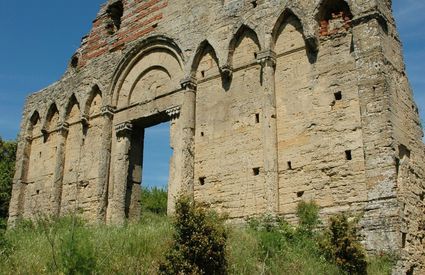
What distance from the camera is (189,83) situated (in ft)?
43.3

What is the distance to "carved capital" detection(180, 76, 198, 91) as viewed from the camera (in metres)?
13.2

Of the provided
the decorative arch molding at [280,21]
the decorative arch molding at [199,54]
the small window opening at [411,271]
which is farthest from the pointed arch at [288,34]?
the small window opening at [411,271]

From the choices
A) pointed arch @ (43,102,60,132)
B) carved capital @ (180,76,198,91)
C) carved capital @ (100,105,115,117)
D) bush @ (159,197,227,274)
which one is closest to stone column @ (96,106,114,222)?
carved capital @ (100,105,115,117)

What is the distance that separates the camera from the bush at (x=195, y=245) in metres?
7.84

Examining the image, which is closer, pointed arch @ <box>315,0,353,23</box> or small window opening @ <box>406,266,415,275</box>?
small window opening @ <box>406,266,415,275</box>

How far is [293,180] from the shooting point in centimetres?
1088

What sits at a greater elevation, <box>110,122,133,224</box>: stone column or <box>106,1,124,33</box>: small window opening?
<box>106,1,124,33</box>: small window opening

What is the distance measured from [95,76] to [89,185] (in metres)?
3.55

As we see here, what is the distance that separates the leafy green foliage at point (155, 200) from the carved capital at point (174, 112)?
10367mm

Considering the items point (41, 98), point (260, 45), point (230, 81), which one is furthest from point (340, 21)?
point (41, 98)

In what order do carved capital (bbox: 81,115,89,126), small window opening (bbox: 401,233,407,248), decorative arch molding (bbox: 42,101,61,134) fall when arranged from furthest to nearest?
decorative arch molding (bbox: 42,101,61,134) < carved capital (bbox: 81,115,89,126) < small window opening (bbox: 401,233,407,248)

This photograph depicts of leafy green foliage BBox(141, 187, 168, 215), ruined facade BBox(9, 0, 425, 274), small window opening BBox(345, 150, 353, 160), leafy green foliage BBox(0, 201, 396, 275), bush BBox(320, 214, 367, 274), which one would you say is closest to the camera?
leafy green foliage BBox(0, 201, 396, 275)

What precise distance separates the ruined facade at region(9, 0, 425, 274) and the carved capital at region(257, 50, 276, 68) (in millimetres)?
34

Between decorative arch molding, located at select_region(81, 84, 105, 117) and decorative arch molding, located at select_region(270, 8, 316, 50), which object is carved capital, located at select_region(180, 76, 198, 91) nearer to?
decorative arch molding, located at select_region(270, 8, 316, 50)
